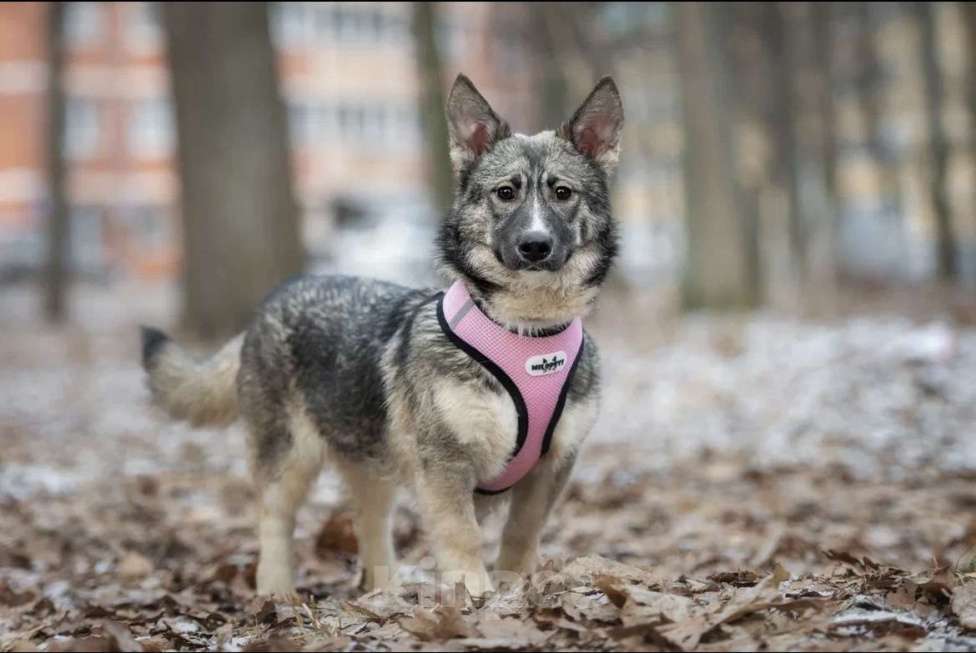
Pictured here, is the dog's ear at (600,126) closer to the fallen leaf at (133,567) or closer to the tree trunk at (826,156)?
the fallen leaf at (133,567)

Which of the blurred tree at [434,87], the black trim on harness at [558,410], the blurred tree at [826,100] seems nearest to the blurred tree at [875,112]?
the blurred tree at [826,100]

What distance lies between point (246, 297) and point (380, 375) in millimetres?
10992

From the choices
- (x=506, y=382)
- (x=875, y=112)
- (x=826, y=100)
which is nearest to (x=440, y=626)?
(x=506, y=382)

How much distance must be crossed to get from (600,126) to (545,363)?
1.19 m

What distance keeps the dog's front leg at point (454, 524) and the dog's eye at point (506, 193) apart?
45.9 inches

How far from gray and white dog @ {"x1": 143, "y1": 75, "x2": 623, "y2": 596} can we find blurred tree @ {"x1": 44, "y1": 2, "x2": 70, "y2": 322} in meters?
22.4

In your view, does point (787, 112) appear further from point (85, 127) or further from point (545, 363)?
point (85, 127)

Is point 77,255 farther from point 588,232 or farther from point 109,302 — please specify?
point 588,232

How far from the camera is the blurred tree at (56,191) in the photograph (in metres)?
27.4

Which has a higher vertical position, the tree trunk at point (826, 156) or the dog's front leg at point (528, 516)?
the tree trunk at point (826, 156)

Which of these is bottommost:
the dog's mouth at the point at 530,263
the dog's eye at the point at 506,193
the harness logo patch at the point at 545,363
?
the harness logo patch at the point at 545,363

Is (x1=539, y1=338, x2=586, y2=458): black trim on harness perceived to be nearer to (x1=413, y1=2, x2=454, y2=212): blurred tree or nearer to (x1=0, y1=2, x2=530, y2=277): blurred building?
(x1=413, y1=2, x2=454, y2=212): blurred tree

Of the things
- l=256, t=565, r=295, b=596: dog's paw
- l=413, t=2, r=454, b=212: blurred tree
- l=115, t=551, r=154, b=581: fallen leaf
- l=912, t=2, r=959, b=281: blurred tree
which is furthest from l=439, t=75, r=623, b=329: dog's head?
l=912, t=2, r=959, b=281: blurred tree

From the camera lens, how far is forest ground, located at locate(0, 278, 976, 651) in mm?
4211
